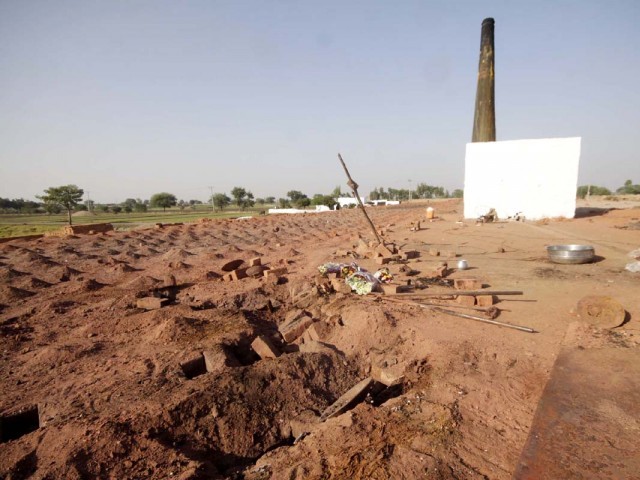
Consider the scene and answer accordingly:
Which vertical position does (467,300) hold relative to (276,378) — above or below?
above

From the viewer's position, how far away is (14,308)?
568cm

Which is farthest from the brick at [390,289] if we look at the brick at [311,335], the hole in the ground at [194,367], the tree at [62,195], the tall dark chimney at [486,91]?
the tree at [62,195]

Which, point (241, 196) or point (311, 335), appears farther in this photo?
point (241, 196)

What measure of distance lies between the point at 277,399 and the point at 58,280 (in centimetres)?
748

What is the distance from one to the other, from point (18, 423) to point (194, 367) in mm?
1399

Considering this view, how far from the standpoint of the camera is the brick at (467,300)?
4.31m

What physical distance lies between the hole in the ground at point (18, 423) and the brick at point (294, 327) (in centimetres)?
242

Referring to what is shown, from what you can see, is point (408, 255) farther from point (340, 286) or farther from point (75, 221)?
point (75, 221)

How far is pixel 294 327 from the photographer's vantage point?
4.21 m

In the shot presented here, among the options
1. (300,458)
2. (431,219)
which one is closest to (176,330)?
(300,458)

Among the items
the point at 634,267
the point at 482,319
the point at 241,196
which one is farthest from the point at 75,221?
the point at 634,267

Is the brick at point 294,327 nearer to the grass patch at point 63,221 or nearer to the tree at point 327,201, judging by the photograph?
the grass patch at point 63,221

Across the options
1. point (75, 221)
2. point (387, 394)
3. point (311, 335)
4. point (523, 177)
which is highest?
point (523, 177)

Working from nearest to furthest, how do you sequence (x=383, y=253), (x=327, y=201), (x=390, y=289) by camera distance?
1. (x=390, y=289)
2. (x=383, y=253)
3. (x=327, y=201)
